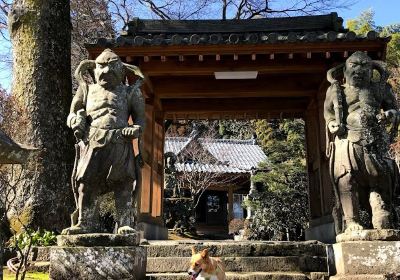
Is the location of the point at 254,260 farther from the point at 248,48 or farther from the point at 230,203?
the point at 230,203

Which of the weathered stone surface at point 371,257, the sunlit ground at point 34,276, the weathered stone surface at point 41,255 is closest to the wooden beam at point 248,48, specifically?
the weathered stone surface at point 41,255

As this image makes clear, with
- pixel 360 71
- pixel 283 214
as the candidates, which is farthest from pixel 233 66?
pixel 283 214

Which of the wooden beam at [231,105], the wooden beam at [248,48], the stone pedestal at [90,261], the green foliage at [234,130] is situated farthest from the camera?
the green foliage at [234,130]

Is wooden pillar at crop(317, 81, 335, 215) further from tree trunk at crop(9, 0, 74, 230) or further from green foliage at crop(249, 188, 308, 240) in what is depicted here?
green foliage at crop(249, 188, 308, 240)

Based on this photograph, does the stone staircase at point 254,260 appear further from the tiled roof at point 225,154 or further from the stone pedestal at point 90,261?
the tiled roof at point 225,154

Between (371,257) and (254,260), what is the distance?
1532 millimetres

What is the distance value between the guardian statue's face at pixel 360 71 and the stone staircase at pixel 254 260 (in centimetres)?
233

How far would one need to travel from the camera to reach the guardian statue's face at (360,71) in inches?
199

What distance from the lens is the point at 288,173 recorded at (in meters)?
15.6

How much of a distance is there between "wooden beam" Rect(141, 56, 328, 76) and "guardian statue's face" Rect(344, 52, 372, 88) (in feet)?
9.80

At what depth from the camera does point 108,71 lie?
461cm

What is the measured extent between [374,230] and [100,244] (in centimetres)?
306

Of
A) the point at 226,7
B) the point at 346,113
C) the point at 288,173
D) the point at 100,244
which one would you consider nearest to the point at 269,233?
the point at 288,173

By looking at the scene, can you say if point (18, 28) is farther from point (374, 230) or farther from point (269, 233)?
point (269, 233)
